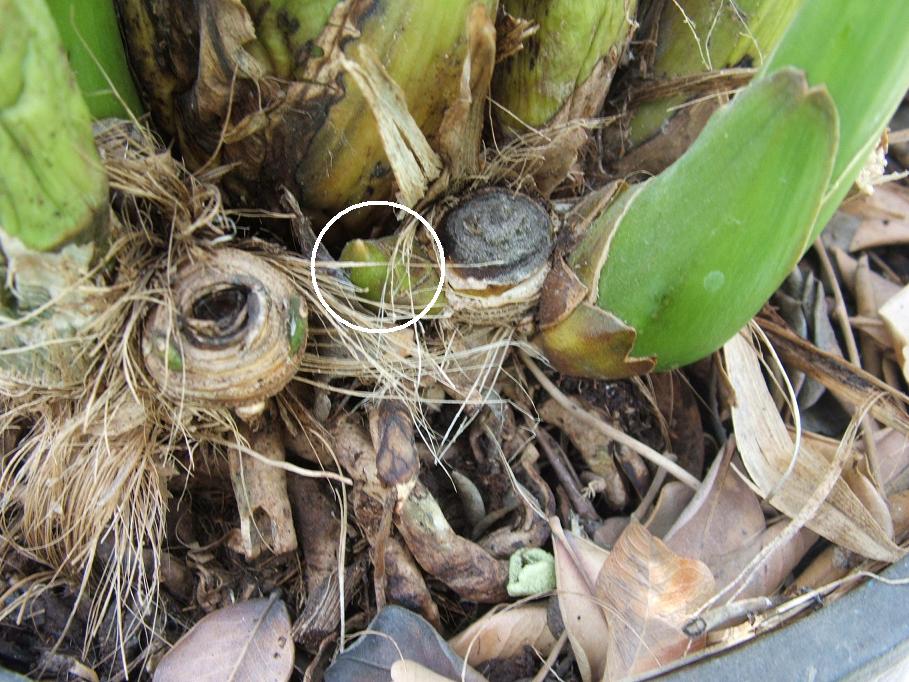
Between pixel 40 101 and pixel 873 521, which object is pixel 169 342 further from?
pixel 873 521

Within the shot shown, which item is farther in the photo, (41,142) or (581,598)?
(581,598)

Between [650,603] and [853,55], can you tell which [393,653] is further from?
[853,55]

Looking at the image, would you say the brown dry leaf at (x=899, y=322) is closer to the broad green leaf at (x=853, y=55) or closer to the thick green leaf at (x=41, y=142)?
the broad green leaf at (x=853, y=55)

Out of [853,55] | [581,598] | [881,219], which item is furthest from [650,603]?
[881,219]

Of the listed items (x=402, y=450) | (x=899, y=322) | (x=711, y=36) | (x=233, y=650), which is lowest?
(x=233, y=650)

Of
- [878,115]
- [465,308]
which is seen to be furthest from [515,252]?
[878,115]

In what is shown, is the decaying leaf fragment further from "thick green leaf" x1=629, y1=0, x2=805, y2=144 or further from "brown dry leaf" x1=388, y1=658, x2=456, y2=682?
"thick green leaf" x1=629, y1=0, x2=805, y2=144

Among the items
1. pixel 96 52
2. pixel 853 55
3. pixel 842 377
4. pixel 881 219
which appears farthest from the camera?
pixel 881 219
